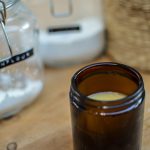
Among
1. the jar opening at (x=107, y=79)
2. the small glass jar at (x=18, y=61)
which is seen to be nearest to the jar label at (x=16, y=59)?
the small glass jar at (x=18, y=61)

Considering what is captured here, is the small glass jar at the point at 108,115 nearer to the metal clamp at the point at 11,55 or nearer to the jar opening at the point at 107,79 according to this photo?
the jar opening at the point at 107,79

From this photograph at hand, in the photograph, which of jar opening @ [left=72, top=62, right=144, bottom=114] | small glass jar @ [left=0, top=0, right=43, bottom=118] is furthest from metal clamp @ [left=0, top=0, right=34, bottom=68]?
jar opening @ [left=72, top=62, right=144, bottom=114]

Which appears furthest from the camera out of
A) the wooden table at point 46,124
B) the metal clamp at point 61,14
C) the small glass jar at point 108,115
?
the metal clamp at point 61,14

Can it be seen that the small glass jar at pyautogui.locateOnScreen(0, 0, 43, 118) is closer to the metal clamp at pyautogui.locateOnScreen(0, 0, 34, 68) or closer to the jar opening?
the metal clamp at pyautogui.locateOnScreen(0, 0, 34, 68)

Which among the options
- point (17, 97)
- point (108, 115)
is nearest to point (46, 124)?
point (17, 97)

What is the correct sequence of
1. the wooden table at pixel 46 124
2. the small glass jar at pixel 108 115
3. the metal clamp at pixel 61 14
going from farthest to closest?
the metal clamp at pixel 61 14, the wooden table at pixel 46 124, the small glass jar at pixel 108 115

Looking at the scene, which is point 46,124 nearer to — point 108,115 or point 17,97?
point 17,97

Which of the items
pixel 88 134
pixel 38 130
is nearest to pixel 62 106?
pixel 38 130
